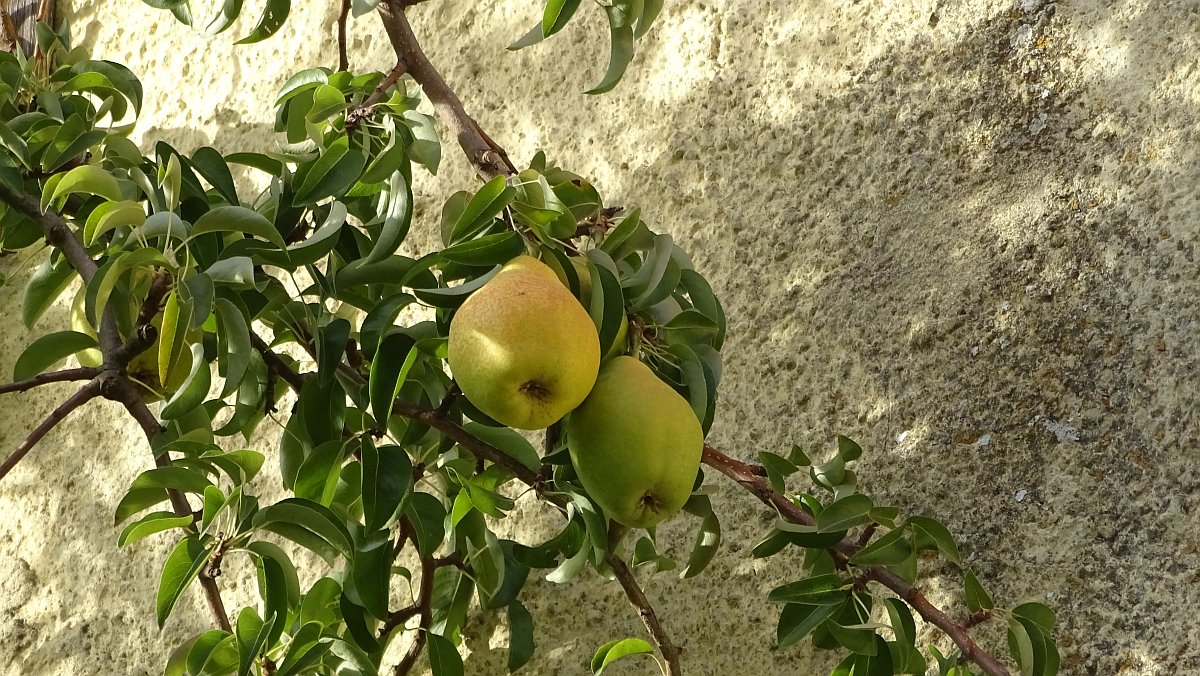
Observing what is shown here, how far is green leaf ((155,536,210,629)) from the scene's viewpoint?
810mm

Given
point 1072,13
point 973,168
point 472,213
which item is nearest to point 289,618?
point 472,213

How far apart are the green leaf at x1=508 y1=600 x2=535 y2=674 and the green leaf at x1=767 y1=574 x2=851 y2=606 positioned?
288 millimetres

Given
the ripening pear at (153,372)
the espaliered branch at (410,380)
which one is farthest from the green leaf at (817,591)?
the ripening pear at (153,372)

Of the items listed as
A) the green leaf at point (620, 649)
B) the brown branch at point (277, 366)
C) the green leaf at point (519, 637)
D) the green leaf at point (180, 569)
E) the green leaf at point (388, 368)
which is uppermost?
the green leaf at point (388, 368)

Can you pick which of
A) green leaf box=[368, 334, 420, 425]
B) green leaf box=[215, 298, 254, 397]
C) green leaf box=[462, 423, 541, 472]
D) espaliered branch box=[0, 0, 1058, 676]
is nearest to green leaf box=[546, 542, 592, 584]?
espaliered branch box=[0, 0, 1058, 676]

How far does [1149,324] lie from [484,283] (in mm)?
636

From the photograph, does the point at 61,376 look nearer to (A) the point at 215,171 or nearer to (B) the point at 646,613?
(A) the point at 215,171

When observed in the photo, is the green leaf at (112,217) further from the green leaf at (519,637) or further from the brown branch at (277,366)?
the green leaf at (519,637)

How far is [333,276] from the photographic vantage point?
0.88m

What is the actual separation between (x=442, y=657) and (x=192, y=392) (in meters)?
0.34

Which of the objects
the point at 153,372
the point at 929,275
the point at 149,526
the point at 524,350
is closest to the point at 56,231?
the point at 153,372

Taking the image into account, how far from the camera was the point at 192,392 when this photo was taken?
85cm

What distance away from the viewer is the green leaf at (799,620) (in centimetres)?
90

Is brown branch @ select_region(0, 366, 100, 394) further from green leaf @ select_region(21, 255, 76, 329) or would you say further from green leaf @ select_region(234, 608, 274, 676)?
green leaf @ select_region(234, 608, 274, 676)
